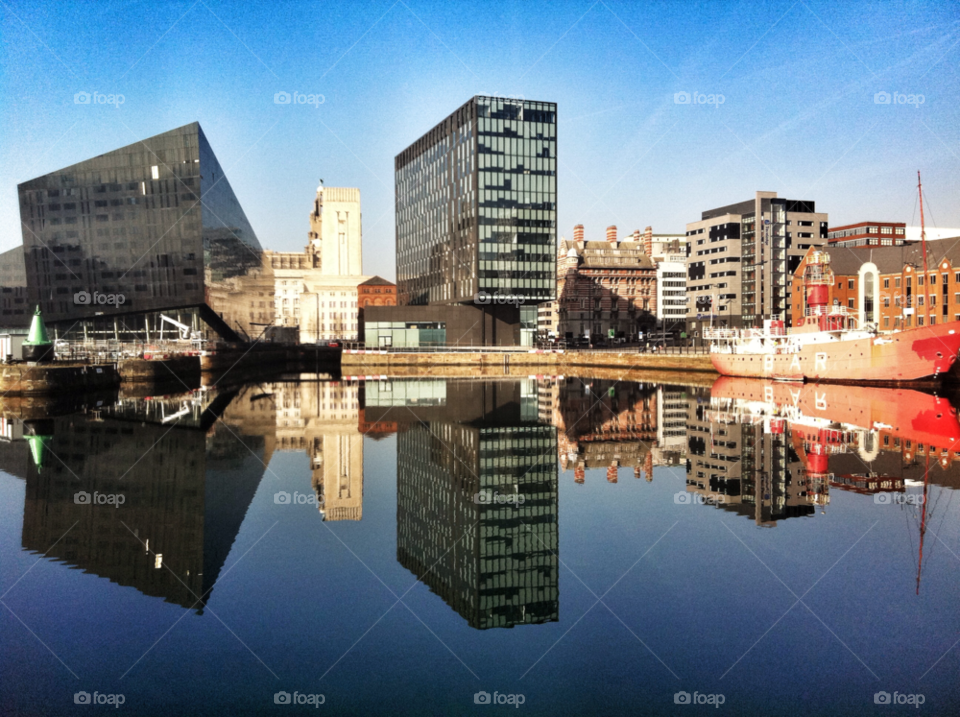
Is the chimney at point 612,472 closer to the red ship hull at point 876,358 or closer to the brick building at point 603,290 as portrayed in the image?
the red ship hull at point 876,358

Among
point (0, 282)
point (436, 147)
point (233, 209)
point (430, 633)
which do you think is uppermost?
point (436, 147)

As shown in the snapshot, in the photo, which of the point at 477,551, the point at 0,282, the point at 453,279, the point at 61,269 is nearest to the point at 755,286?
the point at 453,279

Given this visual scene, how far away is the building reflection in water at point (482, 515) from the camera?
10.2 m

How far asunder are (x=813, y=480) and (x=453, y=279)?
78001mm

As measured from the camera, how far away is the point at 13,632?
8836 millimetres

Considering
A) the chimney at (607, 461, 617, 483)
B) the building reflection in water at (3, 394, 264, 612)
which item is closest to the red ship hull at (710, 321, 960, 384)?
the chimney at (607, 461, 617, 483)

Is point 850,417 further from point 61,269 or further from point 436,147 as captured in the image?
point 436,147
